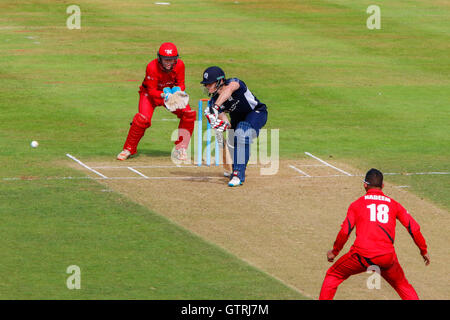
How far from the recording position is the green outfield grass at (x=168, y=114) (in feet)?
38.0

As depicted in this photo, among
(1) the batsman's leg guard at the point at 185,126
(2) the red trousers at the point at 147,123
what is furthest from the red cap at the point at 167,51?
(1) the batsman's leg guard at the point at 185,126

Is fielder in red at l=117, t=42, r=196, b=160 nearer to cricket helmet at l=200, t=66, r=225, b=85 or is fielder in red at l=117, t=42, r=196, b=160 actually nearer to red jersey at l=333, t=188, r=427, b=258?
cricket helmet at l=200, t=66, r=225, b=85

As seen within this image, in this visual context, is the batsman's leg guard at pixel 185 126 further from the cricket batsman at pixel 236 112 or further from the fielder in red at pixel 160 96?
the cricket batsman at pixel 236 112

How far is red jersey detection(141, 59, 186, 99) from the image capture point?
17.4 metres

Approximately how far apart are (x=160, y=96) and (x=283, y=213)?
440 centimetres

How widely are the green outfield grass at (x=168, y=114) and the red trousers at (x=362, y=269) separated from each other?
39.3 inches

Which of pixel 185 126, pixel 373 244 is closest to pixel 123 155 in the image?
pixel 185 126

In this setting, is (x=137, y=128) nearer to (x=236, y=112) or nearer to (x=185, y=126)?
(x=185, y=126)

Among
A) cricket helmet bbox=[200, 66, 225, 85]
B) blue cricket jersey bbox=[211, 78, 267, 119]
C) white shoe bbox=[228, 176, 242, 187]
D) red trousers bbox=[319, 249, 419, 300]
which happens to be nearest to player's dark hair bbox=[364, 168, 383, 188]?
red trousers bbox=[319, 249, 419, 300]

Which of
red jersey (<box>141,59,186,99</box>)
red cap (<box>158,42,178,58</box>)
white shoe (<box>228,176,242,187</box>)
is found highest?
red cap (<box>158,42,178,58</box>)

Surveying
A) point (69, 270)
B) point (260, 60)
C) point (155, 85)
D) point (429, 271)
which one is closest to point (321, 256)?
point (429, 271)

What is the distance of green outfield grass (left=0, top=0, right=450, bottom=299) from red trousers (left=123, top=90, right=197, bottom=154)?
83cm

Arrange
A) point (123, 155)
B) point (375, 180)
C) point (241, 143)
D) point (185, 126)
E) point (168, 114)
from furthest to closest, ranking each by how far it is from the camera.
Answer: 1. point (168, 114)
2. point (185, 126)
3. point (123, 155)
4. point (241, 143)
5. point (375, 180)

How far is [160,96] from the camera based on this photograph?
1745cm
